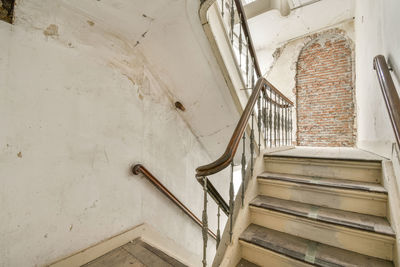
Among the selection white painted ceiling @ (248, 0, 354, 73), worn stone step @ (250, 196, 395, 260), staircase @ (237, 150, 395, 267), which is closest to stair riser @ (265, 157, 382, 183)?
staircase @ (237, 150, 395, 267)

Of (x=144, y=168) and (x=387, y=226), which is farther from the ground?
(x=144, y=168)

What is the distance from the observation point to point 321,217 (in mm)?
1378

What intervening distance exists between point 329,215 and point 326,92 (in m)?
4.28

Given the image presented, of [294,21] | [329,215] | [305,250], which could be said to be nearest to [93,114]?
[305,250]

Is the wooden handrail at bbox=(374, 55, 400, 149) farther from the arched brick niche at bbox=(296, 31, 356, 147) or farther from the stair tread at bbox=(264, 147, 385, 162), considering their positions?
the arched brick niche at bbox=(296, 31, 356, 147)

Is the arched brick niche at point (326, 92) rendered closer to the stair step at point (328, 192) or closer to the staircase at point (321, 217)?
the staircase at point (321, 217)

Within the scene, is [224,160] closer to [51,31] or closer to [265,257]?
[265,257]

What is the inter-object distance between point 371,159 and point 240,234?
127cm

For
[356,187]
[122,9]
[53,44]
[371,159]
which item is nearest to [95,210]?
[53,44]

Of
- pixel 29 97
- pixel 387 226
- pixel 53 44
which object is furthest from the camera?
pixel 53 44

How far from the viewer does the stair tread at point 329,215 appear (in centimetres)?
122

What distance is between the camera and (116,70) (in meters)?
1.93

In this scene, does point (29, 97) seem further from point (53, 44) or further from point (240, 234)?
point (240, 234)

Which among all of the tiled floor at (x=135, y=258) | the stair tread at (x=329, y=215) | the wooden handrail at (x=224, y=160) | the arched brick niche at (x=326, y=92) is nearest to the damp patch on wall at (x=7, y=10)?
the wooden handrail at (x=224, y=160)
